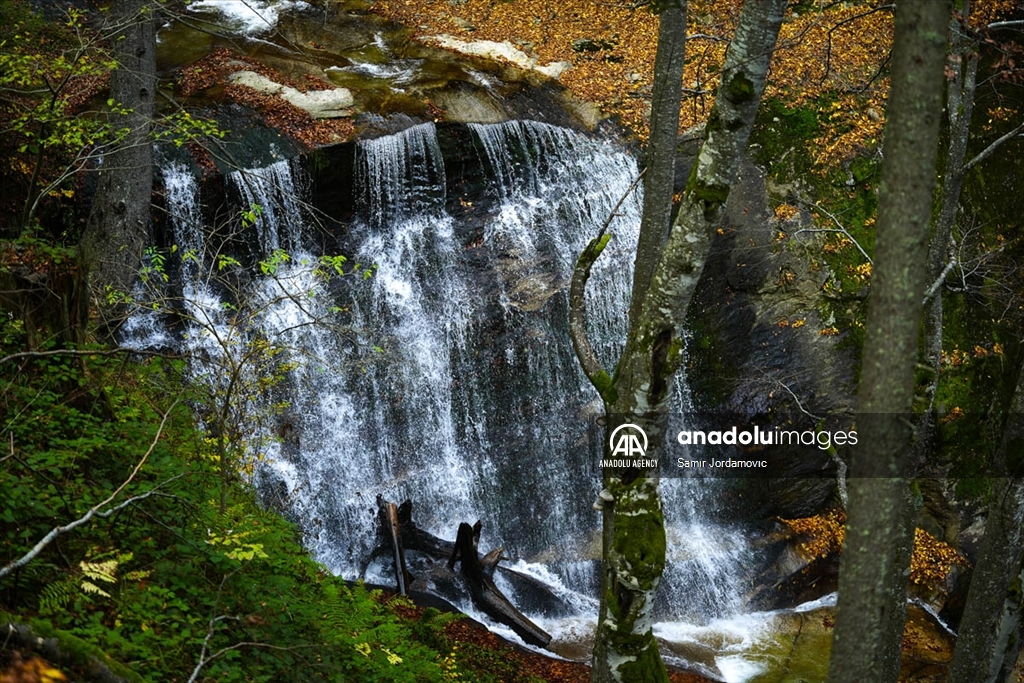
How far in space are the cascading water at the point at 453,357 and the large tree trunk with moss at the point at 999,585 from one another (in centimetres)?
449

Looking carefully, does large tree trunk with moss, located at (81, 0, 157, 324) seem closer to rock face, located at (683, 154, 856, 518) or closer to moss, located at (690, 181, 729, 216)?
moss, located at (690, 181, 729, 216)

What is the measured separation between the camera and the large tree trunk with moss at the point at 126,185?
8.77 metres

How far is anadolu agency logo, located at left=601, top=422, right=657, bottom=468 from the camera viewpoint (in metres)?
4.83

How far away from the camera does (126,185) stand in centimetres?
896

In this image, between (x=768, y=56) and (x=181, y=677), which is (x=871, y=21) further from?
(x=181, y=677)

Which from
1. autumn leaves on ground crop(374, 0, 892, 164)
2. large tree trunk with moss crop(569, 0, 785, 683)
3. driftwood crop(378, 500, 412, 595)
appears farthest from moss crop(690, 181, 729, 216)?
autumn leaves on ground crop(374, 0, 892, 164)

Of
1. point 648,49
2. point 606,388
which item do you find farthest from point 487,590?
point 648,49

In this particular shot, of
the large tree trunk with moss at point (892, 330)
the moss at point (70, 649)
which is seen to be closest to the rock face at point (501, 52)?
the large tree trunk with moss at point (892, 330)

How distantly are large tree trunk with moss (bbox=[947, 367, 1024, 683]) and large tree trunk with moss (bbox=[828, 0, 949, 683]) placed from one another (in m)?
3.18

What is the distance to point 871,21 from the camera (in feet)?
47.7

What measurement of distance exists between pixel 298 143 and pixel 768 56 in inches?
325

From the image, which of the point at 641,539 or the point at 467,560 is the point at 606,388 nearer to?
the point at 641,539

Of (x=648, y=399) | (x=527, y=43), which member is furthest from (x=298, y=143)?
(x=648, y=399)

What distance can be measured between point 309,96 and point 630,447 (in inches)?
358
